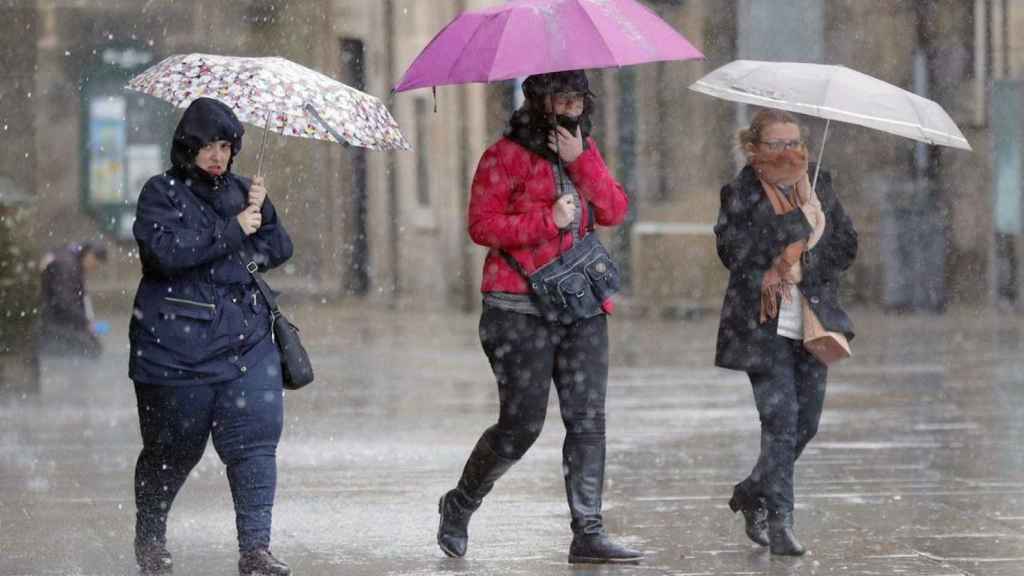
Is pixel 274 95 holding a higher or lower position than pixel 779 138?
higher

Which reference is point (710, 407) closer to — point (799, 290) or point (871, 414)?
point (871, 414)

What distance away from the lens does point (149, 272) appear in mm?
6805

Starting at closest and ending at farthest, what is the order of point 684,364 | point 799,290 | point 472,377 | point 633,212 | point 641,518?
point 799,290
point 641,518
point 472,377
point 684,364
point 633,212

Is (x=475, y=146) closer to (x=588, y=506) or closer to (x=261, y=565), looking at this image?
(x=588, y=506)

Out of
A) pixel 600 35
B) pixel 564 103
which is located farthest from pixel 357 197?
pixel 600 35

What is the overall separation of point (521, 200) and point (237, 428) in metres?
1.17

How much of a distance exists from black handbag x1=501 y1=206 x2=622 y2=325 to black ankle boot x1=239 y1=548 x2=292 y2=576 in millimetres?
1168

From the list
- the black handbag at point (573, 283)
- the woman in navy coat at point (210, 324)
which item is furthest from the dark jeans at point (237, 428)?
the black handbag at point (573, 283)

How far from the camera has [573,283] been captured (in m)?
6.95

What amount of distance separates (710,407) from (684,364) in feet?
12.6

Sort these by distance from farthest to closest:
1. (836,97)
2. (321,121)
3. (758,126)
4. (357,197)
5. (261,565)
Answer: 1. (357,197)
2. (758,126)
3. (836,97)
4. (321,121)
5. (261,565)

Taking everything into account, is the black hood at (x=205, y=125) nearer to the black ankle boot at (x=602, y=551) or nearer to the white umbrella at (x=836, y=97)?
the white umbrella at (x=836, y=97)

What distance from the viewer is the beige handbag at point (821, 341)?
286 inches

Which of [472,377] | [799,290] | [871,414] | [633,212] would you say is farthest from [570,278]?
[633,212]
